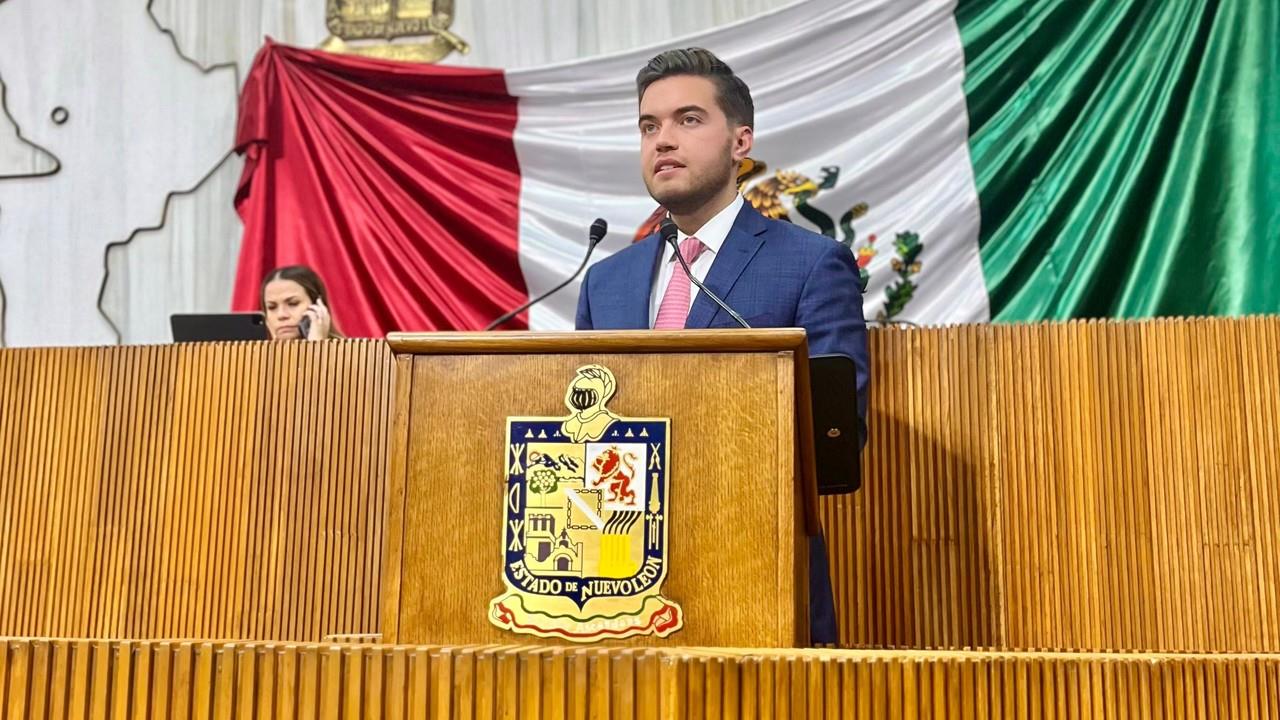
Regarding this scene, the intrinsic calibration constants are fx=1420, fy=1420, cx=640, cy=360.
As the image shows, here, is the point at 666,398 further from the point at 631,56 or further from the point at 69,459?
the point at 631,56

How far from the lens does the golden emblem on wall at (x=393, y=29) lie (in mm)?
4770

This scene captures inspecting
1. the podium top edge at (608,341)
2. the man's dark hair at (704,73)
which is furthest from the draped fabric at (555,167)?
the podium top edge at (608,341)

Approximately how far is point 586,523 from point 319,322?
2540 millimetres

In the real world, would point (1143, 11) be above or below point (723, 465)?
above

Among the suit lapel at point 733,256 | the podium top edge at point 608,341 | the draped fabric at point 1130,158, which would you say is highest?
the draped fabric at point 1130,158

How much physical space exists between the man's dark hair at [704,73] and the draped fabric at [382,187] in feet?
7.01

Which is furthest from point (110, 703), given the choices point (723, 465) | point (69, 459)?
point (69, 459)

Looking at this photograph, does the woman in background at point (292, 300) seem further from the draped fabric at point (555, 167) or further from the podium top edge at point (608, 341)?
the podium top edge at point (608, 341)

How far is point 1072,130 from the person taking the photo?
406cm

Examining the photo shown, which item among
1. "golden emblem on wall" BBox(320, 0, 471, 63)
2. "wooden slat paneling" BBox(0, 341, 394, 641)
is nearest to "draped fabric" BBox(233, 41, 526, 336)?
"golden emblem on wall" BBox(320, 0, 471, 63)

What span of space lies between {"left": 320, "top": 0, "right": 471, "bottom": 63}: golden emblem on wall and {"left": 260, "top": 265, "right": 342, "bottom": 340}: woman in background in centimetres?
103

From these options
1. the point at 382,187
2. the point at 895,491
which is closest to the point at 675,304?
the point at 895,491

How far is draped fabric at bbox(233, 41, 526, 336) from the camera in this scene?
14.5 feet

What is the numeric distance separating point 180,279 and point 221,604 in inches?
81.6
